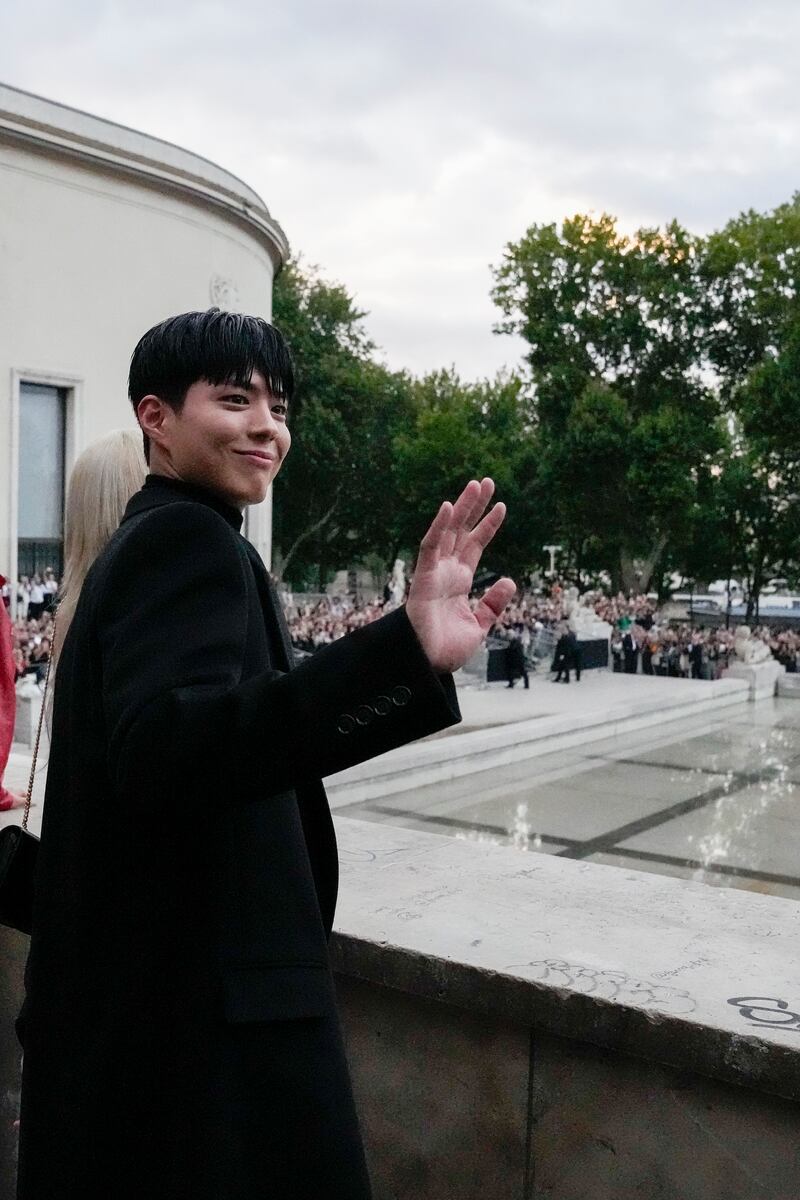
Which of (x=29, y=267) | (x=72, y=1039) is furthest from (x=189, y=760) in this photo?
(x=29, y=267)

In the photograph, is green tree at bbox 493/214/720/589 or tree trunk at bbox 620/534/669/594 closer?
green tree at bbox 493/214/720/589

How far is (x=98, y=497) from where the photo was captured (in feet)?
7.32

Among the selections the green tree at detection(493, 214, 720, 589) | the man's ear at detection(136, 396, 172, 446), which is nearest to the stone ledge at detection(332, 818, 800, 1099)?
the man's ear at detection(136, 396, 172, 446)

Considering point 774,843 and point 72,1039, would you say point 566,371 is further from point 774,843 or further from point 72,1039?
point 72,1039

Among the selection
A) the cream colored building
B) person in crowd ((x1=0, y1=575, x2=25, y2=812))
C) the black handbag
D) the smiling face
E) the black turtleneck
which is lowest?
A: the black handbag

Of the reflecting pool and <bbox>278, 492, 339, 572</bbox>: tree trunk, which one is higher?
<bbox>278, 492, 339, 572</bbox>: tree trunk

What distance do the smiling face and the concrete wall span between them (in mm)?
1024

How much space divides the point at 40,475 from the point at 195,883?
22.0 meters

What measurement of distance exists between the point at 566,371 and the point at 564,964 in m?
38.2

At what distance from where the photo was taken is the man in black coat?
1218 mm

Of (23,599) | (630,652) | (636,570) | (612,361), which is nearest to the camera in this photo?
(23,599)

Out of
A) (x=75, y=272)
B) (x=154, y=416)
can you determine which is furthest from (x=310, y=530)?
(x=154, y=416)

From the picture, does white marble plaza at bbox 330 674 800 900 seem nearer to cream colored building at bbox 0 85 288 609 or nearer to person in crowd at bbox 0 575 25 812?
person in crowd at bbox 0 575 25 812

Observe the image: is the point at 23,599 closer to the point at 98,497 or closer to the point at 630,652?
the point at 630,652
